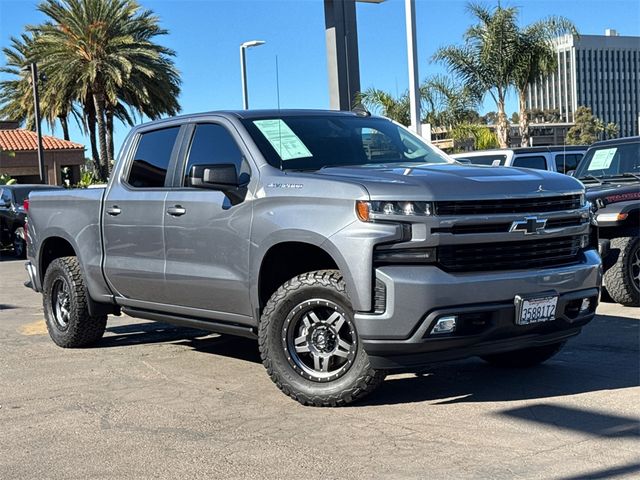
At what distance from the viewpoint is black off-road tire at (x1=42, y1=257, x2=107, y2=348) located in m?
7.58

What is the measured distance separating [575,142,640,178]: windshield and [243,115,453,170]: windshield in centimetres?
462

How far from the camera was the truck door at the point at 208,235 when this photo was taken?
5805 millimetres

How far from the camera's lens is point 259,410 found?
544 centimetres

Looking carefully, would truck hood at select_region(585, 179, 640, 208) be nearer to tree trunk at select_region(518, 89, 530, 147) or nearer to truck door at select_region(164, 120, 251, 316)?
truck door at select_region(164, 120, 251, 316)

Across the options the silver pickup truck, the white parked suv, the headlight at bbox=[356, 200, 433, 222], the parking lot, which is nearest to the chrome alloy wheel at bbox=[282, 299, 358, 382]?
the silver pickup truck

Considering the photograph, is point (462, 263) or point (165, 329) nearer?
point (462, 263)

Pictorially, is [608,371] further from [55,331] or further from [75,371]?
[55,331]

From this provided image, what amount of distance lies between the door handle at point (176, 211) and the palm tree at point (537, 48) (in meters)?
16.9

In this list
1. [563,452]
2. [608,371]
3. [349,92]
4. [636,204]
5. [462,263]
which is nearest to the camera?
[563,452]

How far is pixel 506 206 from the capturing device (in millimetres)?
5102

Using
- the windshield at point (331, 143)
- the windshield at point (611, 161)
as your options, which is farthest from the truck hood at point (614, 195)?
the windshield at point (331, 143)

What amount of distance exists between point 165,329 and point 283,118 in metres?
3.43

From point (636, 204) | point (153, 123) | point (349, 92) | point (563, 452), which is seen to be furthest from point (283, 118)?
point (349, 92)

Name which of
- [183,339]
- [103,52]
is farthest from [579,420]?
[103,52]
